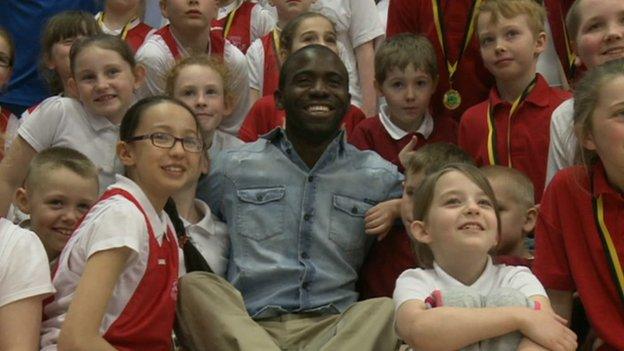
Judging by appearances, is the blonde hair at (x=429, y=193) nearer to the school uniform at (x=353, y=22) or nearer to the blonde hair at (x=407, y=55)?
the blonde hair at (x=407, y=55)

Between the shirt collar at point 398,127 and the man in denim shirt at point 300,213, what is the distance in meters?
0.48

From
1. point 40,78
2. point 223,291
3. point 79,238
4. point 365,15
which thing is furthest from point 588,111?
point 40,78

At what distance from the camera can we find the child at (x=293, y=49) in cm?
503

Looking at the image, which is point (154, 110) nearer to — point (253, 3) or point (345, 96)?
point (345, 96)

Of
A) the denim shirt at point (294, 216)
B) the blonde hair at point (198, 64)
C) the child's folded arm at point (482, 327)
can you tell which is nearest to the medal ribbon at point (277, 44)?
the blonde hair at point (198, 64)

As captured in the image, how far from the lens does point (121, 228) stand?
11.5 feet

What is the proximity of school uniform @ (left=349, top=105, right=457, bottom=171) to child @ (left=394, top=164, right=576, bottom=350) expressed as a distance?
43.5 inches

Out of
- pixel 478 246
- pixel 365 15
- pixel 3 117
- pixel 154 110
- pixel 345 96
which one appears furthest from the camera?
pixel 365 15

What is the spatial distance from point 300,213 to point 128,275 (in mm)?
863

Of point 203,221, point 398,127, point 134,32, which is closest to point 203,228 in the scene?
point 203,221

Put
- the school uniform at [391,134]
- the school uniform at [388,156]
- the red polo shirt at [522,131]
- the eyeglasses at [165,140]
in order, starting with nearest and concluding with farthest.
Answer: the eyeglasses at [165,140]
the school uniform at [388,156]
the red polo shirt at [522,131]
the school uniform at [391,134]

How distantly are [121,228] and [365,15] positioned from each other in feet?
9.11

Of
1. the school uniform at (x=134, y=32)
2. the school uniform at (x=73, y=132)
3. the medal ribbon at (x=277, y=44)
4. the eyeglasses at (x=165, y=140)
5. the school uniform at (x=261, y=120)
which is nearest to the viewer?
the eyeglasses at (x=165, y=140)

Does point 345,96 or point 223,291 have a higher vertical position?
point 345,96
